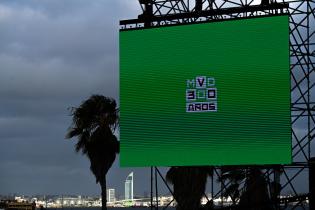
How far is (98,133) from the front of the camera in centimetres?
3738

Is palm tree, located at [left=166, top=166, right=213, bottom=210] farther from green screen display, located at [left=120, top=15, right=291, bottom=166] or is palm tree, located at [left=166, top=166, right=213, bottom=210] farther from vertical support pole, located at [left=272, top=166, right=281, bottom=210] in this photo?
vertical support pole, located at [left=272, top=166, right=281, bottom=210]

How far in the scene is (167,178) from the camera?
39.3 m

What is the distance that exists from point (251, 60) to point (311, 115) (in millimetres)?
4480

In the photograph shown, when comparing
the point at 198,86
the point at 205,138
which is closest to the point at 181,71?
the point at 198,86

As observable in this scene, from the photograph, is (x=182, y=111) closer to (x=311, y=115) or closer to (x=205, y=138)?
(x=205, y=138)

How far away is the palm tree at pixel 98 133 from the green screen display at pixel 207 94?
82 centimetres

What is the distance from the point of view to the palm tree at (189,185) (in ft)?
125

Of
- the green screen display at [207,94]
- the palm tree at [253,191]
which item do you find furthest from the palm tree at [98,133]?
the palm tree at [253,191]

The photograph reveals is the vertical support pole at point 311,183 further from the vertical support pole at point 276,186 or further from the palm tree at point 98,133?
the palm tree at point 98,133

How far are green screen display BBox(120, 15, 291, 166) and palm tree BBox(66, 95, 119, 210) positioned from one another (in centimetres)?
82

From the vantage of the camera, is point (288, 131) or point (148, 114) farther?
point (148, 114)

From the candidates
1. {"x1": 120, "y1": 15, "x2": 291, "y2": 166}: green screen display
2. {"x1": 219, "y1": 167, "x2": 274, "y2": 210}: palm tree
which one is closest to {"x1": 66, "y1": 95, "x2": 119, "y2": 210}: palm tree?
{"x1": 120, "y1": 15, "x2": 291, "y2": 166}: green screen display

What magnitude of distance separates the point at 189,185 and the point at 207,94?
18.0 ft

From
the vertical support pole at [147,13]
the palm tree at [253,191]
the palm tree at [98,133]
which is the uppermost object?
the vertical support pole at [147,13]
